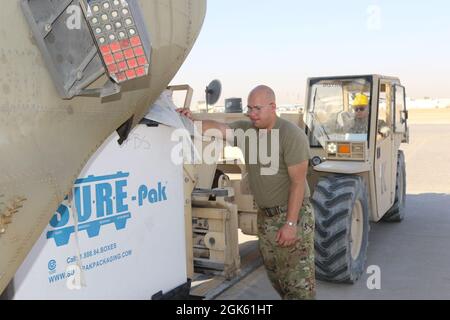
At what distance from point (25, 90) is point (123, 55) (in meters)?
0.38

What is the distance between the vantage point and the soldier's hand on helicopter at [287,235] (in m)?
3.39

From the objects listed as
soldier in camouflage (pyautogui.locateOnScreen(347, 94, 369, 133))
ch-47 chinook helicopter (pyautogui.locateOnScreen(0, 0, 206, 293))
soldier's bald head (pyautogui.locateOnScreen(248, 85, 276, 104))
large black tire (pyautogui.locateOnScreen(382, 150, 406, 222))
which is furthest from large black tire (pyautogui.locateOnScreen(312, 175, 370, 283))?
ch-47 chinook helicopter (pyautogui.locateOnScreen(0, 0, 206, 293))

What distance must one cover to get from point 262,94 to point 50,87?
1827 millimetres

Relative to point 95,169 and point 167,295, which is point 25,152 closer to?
point 95,169

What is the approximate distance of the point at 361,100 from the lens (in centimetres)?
577

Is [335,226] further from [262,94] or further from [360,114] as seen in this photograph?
[262,94]

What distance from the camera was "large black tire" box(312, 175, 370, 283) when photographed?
4.83 m

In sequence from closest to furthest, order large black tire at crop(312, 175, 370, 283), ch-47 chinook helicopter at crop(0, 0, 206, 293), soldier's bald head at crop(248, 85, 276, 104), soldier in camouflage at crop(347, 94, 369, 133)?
ch-47 chinook helicopter at crop(0, 0, 206, 293) → soldier's bald head at crop(248, 85, 276, 104) → large black tire at crop(312, 175, 370, 283) → soldier in camouflage at crop(347, 94, 369, 133)

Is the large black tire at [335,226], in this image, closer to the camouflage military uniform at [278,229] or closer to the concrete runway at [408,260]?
the concrete runway at [408,260]

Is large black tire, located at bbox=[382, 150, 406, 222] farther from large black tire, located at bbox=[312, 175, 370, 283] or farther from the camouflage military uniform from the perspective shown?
the camouflage military uniform

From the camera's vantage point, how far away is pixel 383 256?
20.1 ft

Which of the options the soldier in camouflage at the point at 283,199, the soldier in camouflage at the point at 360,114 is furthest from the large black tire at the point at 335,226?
the soldier in camouflage at the point at 283,199

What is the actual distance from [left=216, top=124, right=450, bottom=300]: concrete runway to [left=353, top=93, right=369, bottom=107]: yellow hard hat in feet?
6.36

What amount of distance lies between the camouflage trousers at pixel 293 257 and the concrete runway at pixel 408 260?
1336 millimetres
